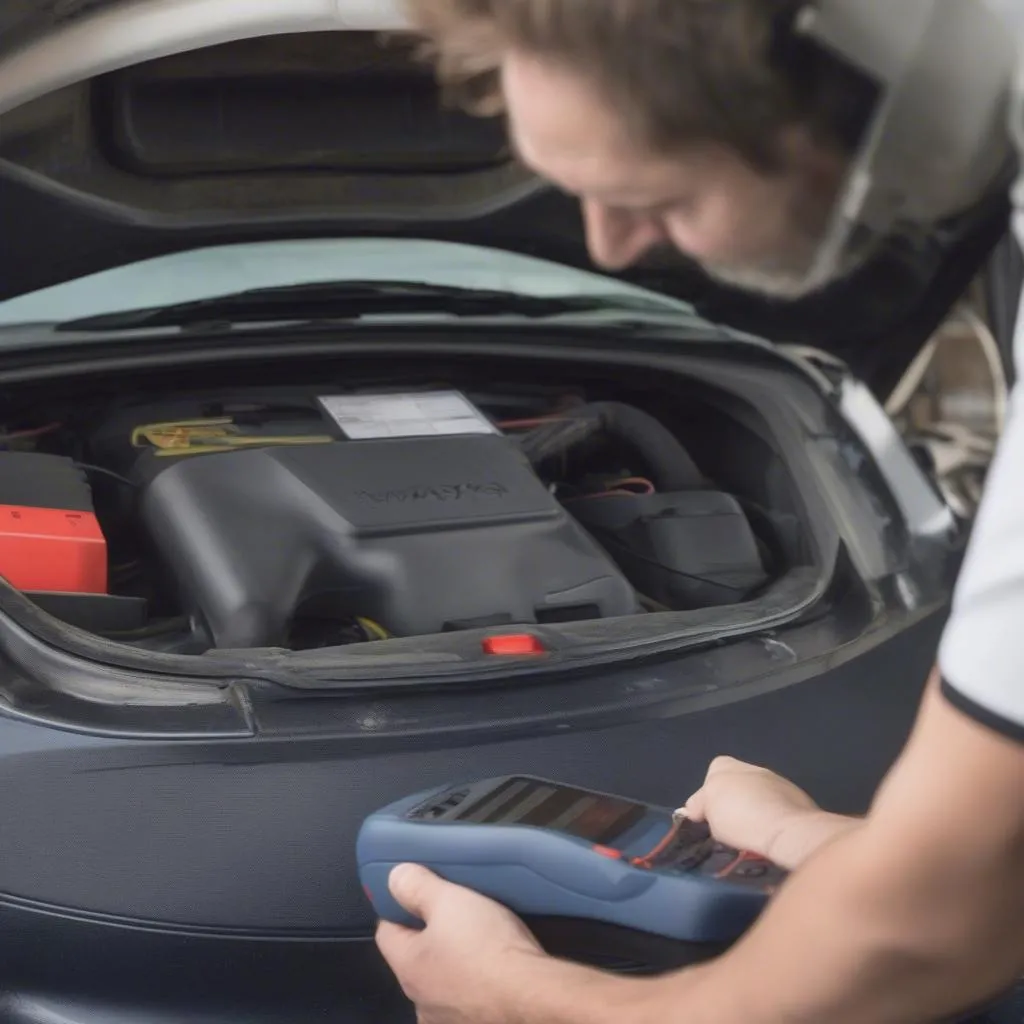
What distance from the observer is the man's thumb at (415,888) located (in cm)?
89

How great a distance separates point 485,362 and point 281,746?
2.64ft

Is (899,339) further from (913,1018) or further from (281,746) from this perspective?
(913,1018)

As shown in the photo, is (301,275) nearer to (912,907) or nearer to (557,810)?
(557,810)

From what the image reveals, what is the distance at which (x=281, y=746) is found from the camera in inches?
40.8

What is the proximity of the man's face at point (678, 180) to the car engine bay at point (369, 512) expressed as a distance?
25.7 inches

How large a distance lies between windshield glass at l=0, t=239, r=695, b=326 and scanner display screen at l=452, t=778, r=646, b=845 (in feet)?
2.89

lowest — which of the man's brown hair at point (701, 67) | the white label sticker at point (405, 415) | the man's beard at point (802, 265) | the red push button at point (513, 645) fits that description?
the red push button at point (513, 645)

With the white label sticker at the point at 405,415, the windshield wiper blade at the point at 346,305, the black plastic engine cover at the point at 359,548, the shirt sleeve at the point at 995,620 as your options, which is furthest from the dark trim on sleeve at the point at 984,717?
the windshield wiper blade at the point at 346,305

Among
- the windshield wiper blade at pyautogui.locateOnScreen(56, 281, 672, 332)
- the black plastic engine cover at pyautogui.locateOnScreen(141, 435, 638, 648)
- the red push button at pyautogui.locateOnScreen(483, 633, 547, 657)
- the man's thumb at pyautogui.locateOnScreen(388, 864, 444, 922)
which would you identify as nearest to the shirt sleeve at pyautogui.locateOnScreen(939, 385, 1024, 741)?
the man's thumb at pyautogui.locateOnScreen(388, 864, 444, 922)

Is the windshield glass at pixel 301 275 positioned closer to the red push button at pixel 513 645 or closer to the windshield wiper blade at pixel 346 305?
the windshield wiper blade at pixel 346 305

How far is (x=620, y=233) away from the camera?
2.31ft

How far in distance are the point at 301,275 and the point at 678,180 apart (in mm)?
1106

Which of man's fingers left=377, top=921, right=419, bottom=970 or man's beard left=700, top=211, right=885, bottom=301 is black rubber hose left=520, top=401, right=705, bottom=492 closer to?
man's fingers left=377, top=921, right=419, bottom=970

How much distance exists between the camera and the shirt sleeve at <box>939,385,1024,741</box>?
1.74 ft
